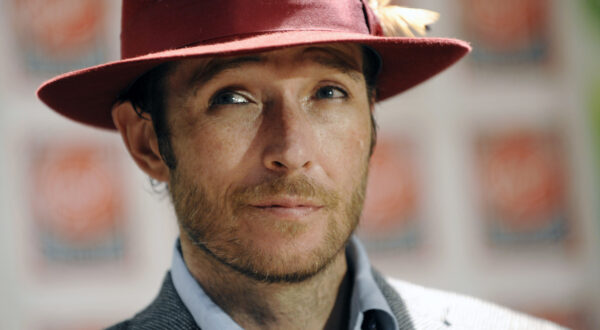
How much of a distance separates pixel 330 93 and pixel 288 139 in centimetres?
18

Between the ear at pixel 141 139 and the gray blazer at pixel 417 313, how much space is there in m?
0.23

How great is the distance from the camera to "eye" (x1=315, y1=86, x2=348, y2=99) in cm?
124

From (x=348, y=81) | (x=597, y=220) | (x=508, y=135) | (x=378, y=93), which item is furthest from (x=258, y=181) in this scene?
(x=597, y=220)

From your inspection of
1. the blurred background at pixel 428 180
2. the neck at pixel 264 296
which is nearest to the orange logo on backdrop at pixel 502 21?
the blurred background at pixel 428 180

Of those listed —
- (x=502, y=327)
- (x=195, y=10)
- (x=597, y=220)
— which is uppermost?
(x=195, y=10)

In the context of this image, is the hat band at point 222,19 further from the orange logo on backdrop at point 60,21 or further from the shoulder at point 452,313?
the orange logo on backdrop at point 60,21

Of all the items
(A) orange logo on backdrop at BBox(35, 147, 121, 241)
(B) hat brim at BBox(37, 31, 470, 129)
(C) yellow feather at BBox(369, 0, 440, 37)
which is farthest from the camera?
(A) orange logo on backdrop at BBox(35, 147, 121, 241)

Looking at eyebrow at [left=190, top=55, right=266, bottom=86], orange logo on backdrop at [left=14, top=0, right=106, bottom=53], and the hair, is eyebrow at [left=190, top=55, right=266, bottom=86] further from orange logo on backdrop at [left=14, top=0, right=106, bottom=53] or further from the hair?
orange logo on backdrop at [left=14, top=0, right=106, bottom=53]

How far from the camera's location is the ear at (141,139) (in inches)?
54.7

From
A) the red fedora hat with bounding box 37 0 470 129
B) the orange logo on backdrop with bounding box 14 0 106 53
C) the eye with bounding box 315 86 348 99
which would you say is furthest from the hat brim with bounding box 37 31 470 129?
the orange logo on backdrop with bounding box 14 0 106 53

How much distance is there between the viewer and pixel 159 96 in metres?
1.30

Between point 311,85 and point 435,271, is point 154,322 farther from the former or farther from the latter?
point 435,271

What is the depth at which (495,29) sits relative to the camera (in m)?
3.19

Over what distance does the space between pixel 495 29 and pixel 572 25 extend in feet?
1.39
